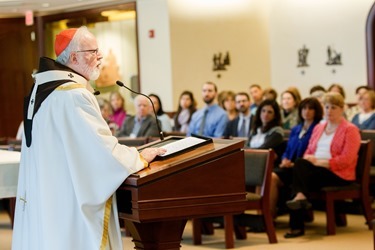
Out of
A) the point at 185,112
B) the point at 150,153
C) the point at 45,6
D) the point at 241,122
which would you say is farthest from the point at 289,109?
the point at 150,153

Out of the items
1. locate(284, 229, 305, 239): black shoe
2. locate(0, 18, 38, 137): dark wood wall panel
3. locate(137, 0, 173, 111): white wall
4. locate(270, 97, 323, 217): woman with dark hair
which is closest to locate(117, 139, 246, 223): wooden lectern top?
locate(284, 229, 305, 239): black shoe

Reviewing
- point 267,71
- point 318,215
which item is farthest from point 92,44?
point 267,71

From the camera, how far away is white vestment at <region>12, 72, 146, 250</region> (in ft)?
11.9

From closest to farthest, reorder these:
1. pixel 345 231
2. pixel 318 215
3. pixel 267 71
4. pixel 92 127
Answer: pixel 92 127 < pixel 345 231 < pixel 318 215 < pixel 267 71

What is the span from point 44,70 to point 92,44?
248mm

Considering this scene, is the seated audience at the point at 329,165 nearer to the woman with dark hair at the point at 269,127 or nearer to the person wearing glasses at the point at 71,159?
the woman with dark hair at the point at 269,127

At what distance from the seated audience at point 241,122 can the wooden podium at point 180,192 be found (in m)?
5.11

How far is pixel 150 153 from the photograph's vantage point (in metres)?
3.70

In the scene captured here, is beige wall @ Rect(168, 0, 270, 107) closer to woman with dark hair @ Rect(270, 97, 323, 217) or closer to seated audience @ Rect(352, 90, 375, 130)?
seated audience @ Rect(352, 90, 375, 130)

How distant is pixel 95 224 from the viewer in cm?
369

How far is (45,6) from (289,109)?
4592 millimetres

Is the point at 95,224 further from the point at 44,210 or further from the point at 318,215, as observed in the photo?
the point at 318,215

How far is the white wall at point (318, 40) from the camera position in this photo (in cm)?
1200

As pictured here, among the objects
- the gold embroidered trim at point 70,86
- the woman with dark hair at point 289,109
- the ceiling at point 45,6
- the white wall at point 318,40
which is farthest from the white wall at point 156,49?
the gold embroidered trim at point 70,86
